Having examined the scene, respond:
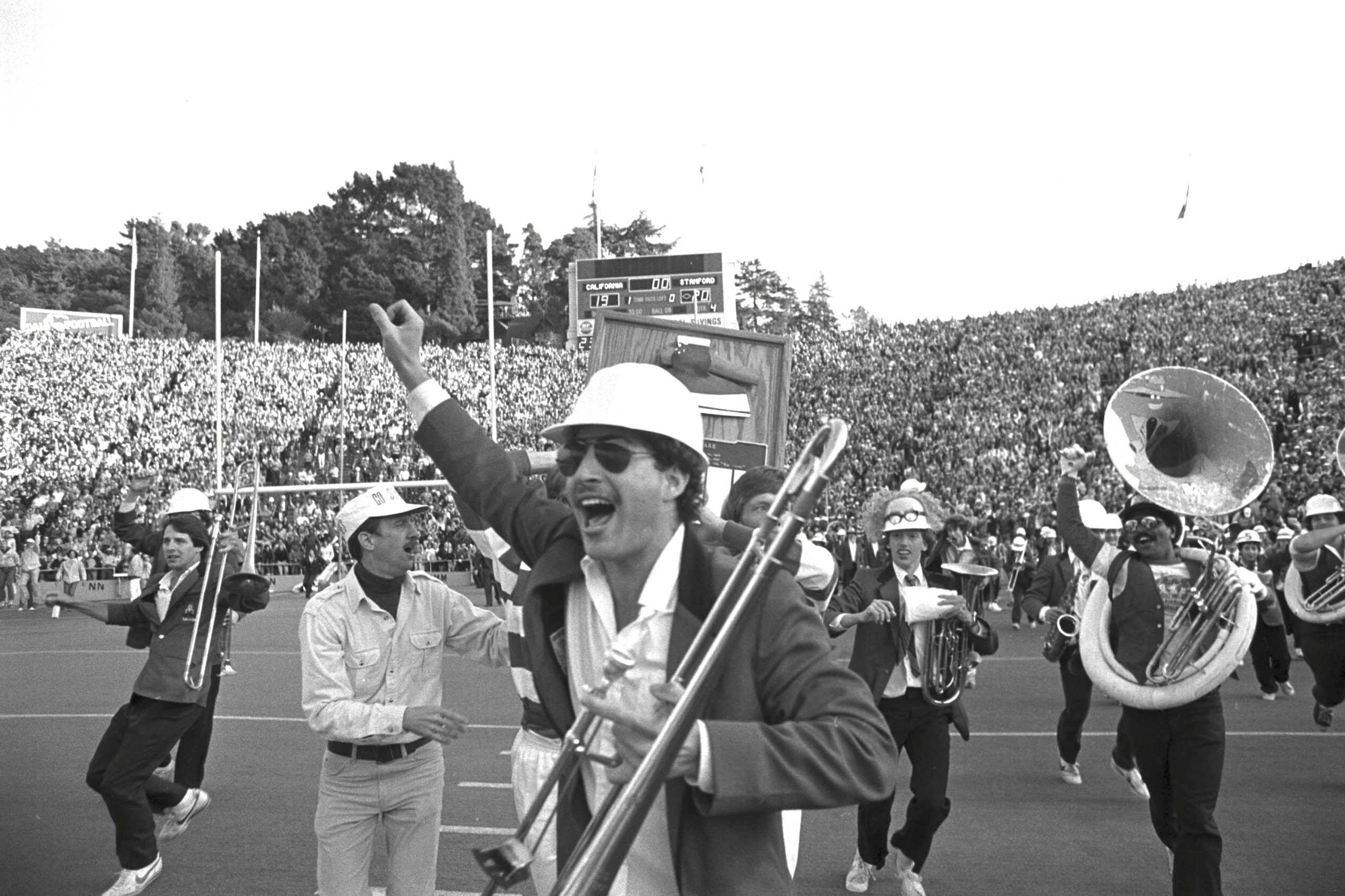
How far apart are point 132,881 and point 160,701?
3.00 feet

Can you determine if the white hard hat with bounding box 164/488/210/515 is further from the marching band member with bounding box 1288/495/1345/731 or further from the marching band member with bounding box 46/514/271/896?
the marching band member with bounding box 1288/495/1345/731

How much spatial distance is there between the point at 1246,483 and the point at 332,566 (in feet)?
17.1

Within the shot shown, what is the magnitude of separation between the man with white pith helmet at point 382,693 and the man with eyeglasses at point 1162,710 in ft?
10.2

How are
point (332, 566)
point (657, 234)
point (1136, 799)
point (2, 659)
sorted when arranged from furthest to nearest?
point (657, 234) → point (2, 659) → point (1136, 799) → point (332, 566)

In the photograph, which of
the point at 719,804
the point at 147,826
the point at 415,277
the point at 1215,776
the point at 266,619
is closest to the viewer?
the point at 719,804

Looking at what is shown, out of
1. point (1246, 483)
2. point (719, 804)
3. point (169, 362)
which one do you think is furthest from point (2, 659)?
point (169, 362)

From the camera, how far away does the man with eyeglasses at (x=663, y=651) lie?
2199 mm

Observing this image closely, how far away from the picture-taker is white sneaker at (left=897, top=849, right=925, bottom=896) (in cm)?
673

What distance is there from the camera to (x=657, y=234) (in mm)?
84938

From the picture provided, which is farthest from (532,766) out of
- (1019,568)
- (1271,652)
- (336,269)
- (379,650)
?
→ (336,269)

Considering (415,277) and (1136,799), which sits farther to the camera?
(415,277)

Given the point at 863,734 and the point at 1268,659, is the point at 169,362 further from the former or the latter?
the point at 863,734

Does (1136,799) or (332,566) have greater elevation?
(332,566)

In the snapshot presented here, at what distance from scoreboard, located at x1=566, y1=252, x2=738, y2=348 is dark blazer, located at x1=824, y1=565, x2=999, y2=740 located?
29201mm
